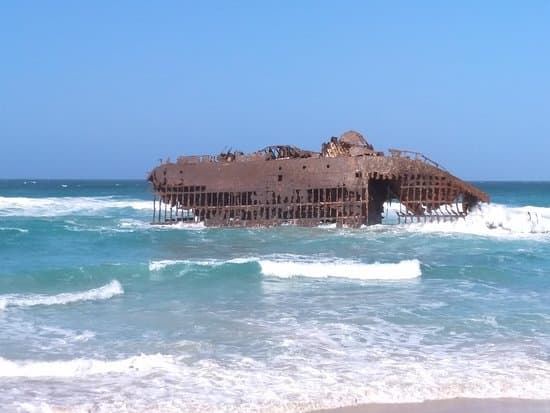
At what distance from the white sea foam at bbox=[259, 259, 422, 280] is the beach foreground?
28.5ft

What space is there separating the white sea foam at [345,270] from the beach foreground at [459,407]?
28.5 ft

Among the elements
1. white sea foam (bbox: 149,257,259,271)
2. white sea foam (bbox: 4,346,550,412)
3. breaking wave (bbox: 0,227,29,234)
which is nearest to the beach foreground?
white sea foam (bbox: 4,346,550,412)

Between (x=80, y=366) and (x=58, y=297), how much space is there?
16.9 ft

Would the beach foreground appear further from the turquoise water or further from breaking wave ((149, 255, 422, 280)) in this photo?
breaking wave ((149, 255, 422, 280))

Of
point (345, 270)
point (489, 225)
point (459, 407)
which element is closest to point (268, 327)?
point (459, 407)

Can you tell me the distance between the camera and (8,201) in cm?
5447

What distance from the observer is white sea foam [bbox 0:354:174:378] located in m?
8.20

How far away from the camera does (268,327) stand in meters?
10.7

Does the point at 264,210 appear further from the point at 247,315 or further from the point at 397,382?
the point at 397,382

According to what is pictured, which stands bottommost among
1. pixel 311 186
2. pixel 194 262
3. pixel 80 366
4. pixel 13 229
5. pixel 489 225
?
pixel 80 366

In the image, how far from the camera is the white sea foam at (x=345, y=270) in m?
16.1

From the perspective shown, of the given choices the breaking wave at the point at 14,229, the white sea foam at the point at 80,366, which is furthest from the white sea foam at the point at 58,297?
the breaking wave at the point at 14,229

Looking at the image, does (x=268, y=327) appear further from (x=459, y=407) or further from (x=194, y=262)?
(x=194, y=262)

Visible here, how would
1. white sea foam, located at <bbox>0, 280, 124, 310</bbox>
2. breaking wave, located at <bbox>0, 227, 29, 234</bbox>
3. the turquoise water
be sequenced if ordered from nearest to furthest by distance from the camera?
1. the turquoise water
2. white sea foam, located at <bbox>0, 280, 124, 310</bbox>
3. breaking wave, located at <bbox>0, 227, 29, 234</bbox>
